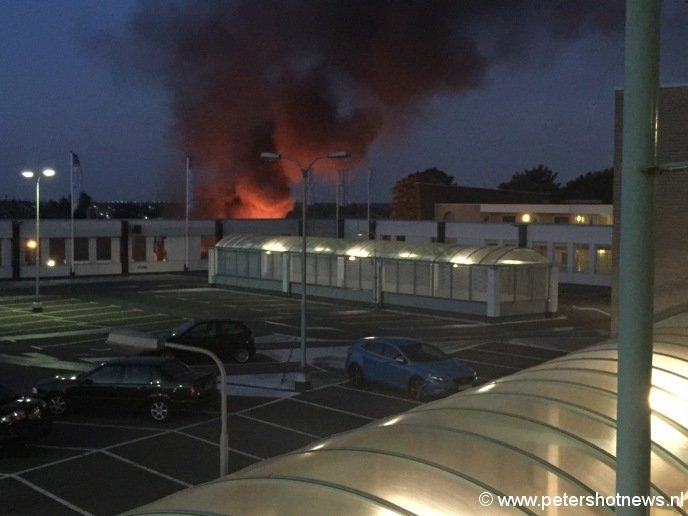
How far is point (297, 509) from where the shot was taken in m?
5.59

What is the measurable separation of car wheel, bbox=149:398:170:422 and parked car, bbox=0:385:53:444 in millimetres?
2473

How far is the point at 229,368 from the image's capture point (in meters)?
25.2

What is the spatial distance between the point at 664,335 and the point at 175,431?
32.7 feet

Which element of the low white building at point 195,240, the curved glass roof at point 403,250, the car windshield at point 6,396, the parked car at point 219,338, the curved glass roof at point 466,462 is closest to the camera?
the curved glass roof at point 466,462

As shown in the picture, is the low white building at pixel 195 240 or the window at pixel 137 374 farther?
the low white building at pixel 195 240

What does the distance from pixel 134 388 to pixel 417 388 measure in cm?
659

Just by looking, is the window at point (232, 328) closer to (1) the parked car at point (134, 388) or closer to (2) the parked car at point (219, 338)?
(2) the parked car at point (219, 338)

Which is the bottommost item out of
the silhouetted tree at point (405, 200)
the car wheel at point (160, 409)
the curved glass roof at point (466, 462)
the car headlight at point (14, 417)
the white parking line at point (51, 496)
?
the white parking line at point (51, 496)

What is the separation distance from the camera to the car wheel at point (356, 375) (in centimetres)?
2253

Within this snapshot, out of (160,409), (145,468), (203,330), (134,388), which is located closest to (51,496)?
(145,468)

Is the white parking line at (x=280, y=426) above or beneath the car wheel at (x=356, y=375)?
beneath

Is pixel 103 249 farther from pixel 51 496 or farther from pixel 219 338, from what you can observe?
pixel 51 496

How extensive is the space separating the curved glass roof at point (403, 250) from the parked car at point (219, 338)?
14026 millimetres

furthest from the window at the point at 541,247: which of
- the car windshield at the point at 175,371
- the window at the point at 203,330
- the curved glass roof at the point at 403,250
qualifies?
the car windshield at the point at 175,371
